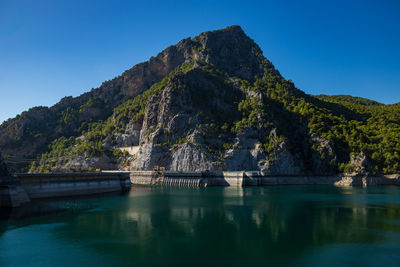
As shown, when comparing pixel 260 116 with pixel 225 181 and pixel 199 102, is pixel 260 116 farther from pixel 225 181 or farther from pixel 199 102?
pixel 225 181

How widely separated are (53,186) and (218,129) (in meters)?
76.4

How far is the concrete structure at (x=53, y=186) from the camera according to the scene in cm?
4674

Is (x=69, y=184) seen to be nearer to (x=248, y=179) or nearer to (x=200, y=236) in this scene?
(x=200, y=236)

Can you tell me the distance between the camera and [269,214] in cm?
4475

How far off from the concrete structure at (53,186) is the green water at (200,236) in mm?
4140

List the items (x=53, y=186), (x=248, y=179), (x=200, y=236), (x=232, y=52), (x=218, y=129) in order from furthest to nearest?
(x=232, y=52) → (x=218, y=129) → (x=248, y=179) → (x=53, y=186) → (x=200, y=236)

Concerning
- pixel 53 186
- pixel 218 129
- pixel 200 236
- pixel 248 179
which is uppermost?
pixel 218 129

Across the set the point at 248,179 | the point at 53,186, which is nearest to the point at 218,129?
the point at 248,179

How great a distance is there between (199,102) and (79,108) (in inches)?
3708

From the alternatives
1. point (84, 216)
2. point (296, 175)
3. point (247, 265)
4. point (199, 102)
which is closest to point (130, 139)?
point (199, 102)

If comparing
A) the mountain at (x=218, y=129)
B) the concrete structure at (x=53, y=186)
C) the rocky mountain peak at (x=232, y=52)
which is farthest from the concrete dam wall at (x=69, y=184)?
the rocky mountain peak at (x=232, y=52)

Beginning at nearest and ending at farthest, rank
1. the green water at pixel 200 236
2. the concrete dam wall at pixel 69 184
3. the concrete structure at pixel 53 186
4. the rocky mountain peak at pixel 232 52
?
the green water at pixel 200 236 → the concrete structure at pixel 53 186 → the concrete dam wall at pixel 69 184 → the rocky mountain peak at pixel 232 52

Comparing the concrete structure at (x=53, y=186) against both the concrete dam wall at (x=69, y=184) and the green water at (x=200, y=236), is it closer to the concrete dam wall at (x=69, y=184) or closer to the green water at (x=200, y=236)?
the concrete dam wall at (x=69, y=184)

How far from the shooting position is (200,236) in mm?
32000
